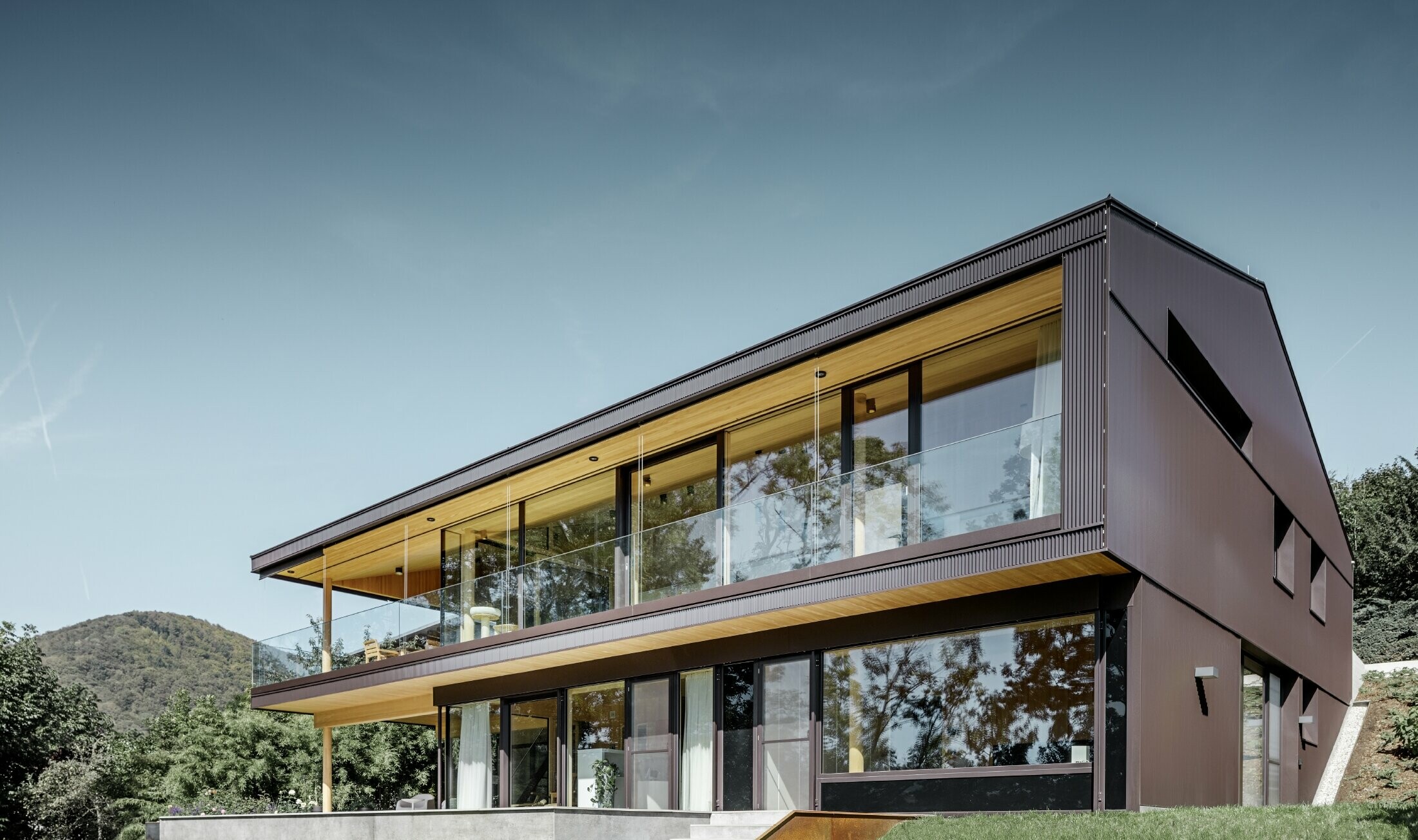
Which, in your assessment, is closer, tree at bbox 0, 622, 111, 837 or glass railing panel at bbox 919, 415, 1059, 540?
glass railing panel at bbox 919, 415, 1059, 540

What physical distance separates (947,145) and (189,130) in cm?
1262

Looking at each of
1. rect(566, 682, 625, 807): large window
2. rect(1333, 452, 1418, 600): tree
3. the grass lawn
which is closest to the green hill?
rect(566, 682, 625, 807): large window

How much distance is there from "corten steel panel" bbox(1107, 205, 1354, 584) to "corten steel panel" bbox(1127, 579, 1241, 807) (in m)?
2.40

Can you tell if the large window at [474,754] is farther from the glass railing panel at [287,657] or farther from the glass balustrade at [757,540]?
the glass railing panel at [287,657]

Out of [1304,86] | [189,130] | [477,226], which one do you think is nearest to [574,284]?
[477,226]

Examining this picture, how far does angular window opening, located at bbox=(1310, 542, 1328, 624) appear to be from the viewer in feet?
62.7

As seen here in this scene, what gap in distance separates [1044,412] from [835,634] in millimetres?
3489

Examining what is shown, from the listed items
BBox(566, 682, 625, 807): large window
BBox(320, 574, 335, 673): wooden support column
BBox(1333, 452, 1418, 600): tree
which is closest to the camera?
BBox(566, 682, 625, 807): large window

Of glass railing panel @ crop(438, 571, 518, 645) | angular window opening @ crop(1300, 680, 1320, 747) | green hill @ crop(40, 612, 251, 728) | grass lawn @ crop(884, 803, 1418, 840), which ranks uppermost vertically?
glass railing panel @ crop(438, 571, 518, 645)

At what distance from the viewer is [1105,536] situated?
9977 millimetres

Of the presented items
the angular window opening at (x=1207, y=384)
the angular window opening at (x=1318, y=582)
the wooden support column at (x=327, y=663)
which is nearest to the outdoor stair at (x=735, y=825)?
the angular window opening at (x=1207, y=384)

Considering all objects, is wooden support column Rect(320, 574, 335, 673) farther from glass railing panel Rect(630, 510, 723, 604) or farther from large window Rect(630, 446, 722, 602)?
glass railing panel Rect(630, 510, 723, 604)

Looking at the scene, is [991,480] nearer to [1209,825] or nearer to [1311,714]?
[1209,825]

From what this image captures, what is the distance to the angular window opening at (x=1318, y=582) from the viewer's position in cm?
1911
